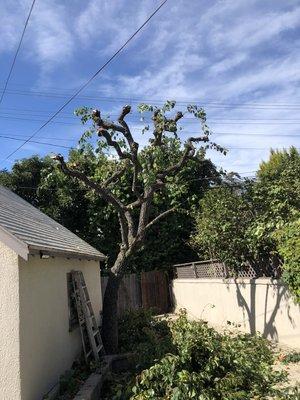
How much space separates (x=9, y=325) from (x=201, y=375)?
112 inches

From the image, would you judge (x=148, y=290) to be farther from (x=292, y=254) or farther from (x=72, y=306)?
(x=292, y=254)

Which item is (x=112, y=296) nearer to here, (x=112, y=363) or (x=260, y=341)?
(x=112, y=363)

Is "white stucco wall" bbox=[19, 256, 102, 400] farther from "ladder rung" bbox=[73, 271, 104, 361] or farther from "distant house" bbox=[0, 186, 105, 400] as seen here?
"ladder rung" bbox=[73, 271, 104, 361]

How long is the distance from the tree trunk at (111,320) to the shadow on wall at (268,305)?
11.1ft

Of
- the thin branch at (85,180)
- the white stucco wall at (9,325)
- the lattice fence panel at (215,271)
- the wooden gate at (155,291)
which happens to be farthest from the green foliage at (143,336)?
the wooden gate at (155,291)

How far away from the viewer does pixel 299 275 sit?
7625mm

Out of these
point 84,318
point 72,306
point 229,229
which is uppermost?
point 229,229

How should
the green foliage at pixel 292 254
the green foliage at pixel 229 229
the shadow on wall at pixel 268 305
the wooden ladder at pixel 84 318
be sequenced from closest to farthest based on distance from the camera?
the green foliage at pixel 292 254 → the wooden ladder at pixel 84 318 → the shadow on wall at pixel 268 305 → the green foliage at pixel 229 229

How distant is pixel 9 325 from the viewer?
20.1 feet

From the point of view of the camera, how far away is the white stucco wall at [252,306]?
32.2 ft

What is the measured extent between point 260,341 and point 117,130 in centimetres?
579

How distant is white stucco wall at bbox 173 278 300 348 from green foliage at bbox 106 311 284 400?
174 centimetres

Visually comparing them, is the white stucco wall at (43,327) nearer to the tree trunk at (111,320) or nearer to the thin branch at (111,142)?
the tree trunk at (111,320)

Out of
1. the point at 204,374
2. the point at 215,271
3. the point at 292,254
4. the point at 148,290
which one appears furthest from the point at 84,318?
the point at 148,290
